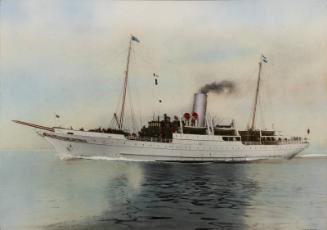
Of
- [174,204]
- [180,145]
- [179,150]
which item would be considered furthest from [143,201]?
[180,145]

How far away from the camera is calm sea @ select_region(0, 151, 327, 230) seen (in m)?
5.41

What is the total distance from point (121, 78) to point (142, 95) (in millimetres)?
483

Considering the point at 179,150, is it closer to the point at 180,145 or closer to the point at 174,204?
the point at 180,145

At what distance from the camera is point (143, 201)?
6.04 metres

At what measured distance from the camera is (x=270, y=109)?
7.00 m

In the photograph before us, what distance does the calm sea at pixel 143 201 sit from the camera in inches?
213

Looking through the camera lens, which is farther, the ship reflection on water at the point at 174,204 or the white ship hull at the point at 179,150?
the white ship hull at the point at 179,150

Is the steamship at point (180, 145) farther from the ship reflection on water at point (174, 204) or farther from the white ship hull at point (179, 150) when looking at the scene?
the ship reflection on water at point (174, 204)

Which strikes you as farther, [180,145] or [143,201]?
[180,145]

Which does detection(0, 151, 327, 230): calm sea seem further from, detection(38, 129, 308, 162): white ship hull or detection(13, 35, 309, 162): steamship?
detection(38, 129, 308, 162): white ship hull

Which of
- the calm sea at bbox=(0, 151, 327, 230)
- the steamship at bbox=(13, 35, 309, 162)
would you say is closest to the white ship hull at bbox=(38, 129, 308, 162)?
the steamship at bbox=(13, 35, 309, 162)

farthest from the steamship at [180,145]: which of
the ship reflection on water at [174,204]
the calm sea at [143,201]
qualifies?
the calm sea at [143,201]

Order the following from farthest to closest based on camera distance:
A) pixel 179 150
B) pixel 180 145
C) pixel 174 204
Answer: pixel 180 145
pixel 179 150
pixel 174 204

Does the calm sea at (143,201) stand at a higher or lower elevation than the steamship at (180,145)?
lower
